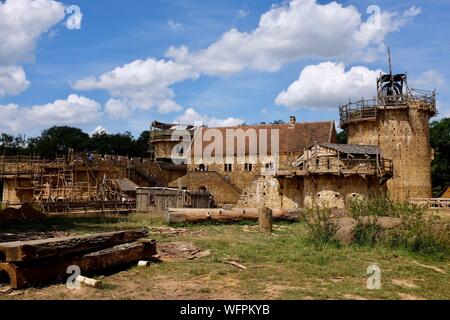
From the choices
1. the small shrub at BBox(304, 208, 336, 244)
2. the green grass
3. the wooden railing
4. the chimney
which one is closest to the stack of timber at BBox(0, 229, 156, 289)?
the green grass

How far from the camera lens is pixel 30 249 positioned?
27.5 feet

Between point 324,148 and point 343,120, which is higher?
point 343,120

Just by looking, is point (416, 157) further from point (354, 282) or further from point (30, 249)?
point (30, 249)

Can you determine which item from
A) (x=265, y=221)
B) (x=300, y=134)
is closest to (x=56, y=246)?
(x=265, y=221)

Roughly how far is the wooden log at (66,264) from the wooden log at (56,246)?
7.1 inches

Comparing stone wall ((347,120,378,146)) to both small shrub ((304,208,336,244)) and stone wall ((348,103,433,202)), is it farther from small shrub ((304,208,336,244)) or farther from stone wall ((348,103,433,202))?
small shrub ((304,208,336,244))

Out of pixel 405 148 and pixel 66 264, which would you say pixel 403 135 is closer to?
pixel 405 148

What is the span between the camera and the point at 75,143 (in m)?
76.9

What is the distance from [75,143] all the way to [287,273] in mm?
72291

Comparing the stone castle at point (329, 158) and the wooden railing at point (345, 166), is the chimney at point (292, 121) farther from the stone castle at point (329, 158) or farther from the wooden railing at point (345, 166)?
the wooden railing at point (345, 166)

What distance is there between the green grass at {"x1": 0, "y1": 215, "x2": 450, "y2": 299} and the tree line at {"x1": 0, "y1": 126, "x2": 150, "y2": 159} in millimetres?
63945

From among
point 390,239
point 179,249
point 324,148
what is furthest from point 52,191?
point 390,239

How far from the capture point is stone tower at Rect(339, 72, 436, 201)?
34.8 m

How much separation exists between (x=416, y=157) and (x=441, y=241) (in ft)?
77.7
